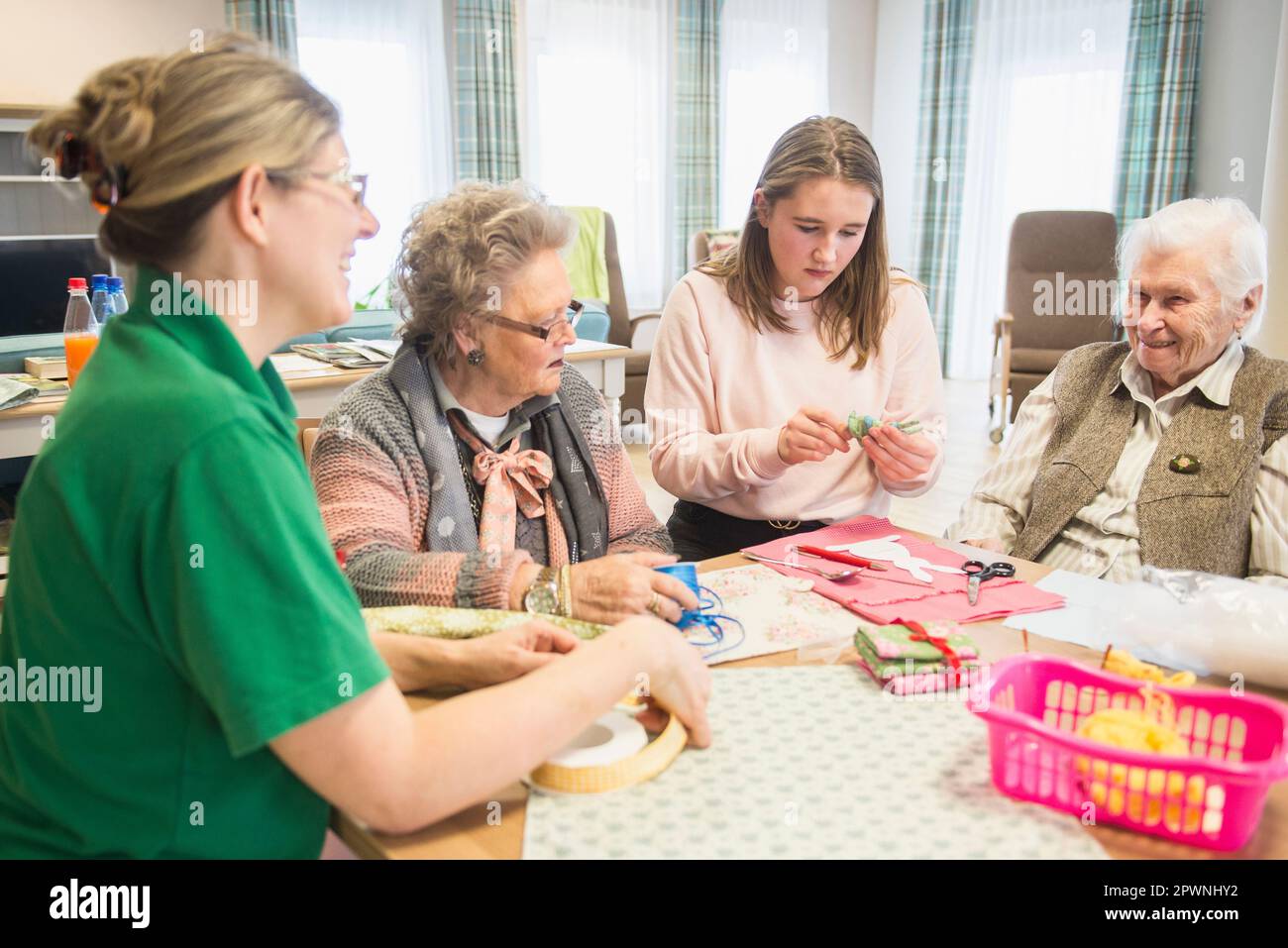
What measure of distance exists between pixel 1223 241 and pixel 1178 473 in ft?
1.41

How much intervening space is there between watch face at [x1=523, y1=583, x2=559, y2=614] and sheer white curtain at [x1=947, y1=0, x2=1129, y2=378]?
612 cm

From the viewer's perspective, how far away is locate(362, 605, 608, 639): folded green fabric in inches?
49.2

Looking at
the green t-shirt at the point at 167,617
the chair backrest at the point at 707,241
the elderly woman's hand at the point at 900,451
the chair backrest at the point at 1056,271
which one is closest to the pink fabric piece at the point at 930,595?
the elderly woman's hand at the point at 900,451

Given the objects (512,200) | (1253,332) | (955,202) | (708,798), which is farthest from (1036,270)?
(708,798)

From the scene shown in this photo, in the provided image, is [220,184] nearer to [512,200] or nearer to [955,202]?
[512,200]

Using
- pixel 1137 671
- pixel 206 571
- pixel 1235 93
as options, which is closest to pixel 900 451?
pixel 1137 671

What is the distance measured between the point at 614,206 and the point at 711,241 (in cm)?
118

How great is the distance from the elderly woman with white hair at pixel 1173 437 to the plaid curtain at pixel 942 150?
6122 millimetres

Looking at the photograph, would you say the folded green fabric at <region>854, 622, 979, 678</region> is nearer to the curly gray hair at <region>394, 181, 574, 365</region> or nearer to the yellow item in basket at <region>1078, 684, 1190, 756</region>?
the yellow item in basket at <region>1078, 684, 1190, 756</region>

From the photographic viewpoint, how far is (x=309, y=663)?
0.83 metres

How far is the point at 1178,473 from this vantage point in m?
1.89

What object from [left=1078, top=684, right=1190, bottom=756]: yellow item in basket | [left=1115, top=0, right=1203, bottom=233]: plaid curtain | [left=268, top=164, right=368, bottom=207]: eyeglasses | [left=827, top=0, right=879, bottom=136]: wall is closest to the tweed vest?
[left=1078, top=684, right=1190, bottom=756]: yellow item in basket

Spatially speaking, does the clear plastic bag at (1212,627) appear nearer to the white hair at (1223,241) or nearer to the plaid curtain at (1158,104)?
the white hair at (1223,241)
